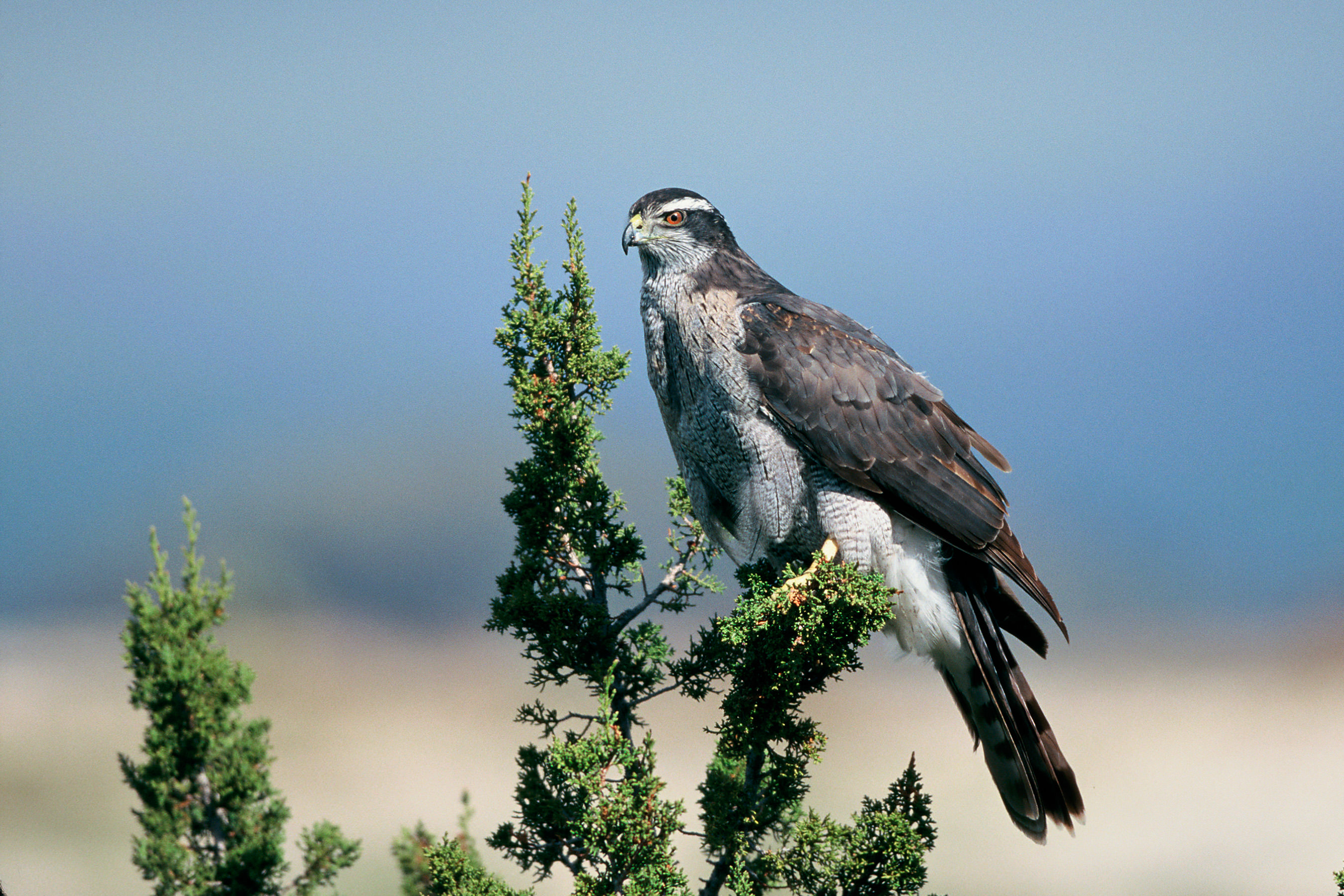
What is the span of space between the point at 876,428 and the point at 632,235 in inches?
66.9

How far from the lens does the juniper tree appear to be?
3.89 metres

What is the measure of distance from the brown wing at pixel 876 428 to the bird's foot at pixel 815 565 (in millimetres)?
345

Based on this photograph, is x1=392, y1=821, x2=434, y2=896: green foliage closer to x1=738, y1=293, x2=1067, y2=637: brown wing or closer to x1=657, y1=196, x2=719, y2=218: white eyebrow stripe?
x1=738, y1=293, x2=1067, y2=637: brown wing

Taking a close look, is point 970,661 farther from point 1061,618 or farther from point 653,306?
point 653,306

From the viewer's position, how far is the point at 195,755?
351 centimetres

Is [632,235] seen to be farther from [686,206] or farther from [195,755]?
[195,755]

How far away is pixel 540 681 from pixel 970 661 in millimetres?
2378

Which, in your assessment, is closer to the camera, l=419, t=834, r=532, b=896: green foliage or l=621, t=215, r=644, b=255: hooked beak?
l=419, t=834, r=532, b=896: green foliage

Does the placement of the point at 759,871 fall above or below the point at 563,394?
below

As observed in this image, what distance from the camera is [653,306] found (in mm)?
5254

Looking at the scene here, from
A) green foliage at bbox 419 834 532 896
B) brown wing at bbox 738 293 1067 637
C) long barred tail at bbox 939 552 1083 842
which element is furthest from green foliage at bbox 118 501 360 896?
long barred tail at bbox 939 552 1083 842

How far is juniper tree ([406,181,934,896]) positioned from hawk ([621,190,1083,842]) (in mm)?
458

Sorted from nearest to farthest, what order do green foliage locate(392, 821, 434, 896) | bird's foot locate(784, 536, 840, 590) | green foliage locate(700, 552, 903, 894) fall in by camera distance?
1. green foliage locate(700, 552, 903, 894)
2. bird's foot locate(784, 536, 840, 590)
3. green foliage locate(392, 821, 434, 896)

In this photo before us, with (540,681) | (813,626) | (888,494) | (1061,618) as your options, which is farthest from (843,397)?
(540,681)
